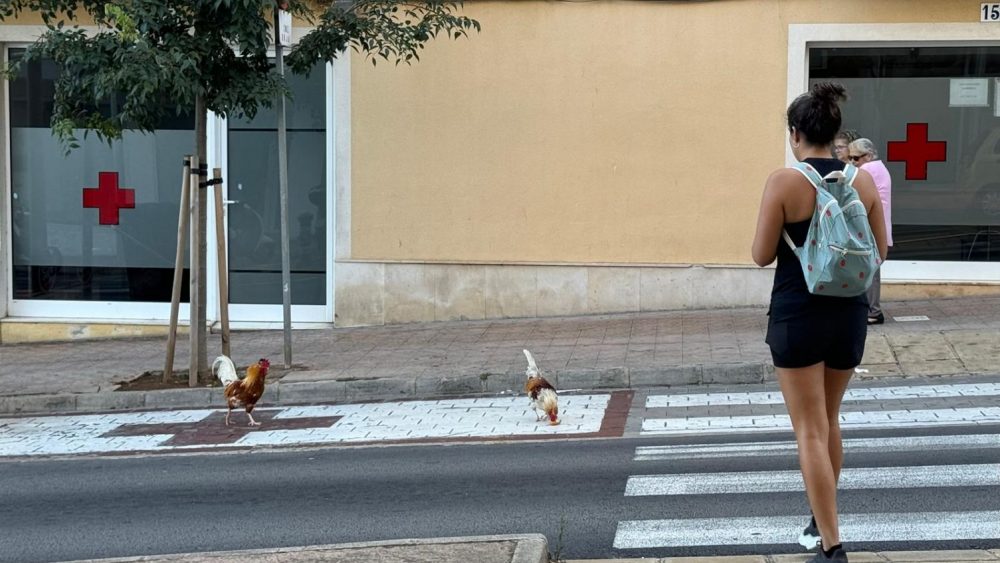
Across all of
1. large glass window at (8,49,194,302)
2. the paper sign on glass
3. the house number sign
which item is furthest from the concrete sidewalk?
the house number sign

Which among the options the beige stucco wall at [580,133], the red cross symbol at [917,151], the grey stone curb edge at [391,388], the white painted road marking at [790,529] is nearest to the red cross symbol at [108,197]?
the beige stucco wall at [580,133]

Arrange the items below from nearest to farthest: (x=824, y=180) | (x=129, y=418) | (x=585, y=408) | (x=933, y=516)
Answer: (x=824, y=180) → (x=933, y=516) → (x=585, y=408) → (x=129, y=418)

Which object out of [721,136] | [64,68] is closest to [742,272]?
[721,136]

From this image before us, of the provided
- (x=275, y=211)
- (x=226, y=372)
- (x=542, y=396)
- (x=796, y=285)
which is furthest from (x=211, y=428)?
(x=796, y=285)

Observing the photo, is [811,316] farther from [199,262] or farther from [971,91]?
[971,91]

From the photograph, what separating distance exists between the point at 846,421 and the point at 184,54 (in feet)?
19.7

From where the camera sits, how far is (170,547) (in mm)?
6082

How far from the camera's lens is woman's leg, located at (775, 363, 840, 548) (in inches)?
182

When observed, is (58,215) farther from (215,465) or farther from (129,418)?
(215,465)

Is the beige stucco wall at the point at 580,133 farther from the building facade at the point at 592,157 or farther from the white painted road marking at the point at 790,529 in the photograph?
the white painted road marking at the point at 790,529

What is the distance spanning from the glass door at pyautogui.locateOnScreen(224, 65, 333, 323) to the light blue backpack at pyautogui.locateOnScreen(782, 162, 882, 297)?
1045 cm

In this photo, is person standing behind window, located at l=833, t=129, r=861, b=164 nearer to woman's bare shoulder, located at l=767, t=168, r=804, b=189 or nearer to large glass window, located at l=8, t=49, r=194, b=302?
woman's bare shoulder, located at l=767, t=168, r=804, b=189

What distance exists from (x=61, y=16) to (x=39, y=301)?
11.1 feet

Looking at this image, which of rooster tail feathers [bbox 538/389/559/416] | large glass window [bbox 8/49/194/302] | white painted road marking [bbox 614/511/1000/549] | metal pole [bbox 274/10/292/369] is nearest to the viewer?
white painted road marking [bbox 614/511/1000/549]
